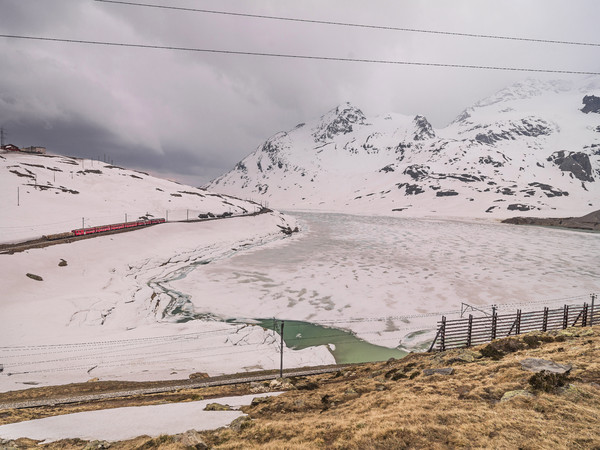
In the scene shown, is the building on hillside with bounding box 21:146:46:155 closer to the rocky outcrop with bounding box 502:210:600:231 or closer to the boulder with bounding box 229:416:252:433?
the boulder with bounding box 229:416:252:433

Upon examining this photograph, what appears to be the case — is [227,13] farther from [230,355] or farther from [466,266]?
[466,266]

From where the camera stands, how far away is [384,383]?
1182 centimetres

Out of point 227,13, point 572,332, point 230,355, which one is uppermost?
point 227,13

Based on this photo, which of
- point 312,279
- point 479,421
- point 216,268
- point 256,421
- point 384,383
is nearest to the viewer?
point 479,421

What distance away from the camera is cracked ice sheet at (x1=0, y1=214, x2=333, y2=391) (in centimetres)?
1719

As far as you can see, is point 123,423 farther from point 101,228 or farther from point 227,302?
point 101,228

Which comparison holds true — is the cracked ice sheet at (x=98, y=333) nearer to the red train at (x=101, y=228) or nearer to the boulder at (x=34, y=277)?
the boulder at (x=34, y=277)

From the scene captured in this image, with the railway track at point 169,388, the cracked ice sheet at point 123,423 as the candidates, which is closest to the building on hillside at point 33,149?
the railway track at point 169,388

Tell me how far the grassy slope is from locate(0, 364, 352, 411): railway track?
4015 mm

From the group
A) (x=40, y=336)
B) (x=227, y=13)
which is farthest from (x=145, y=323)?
(x=227, y=13)

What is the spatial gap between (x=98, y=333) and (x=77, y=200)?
59403 mm

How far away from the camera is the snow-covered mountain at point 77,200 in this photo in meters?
49.1

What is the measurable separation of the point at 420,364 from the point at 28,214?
65.7m

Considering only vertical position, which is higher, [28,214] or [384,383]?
[28,214]
